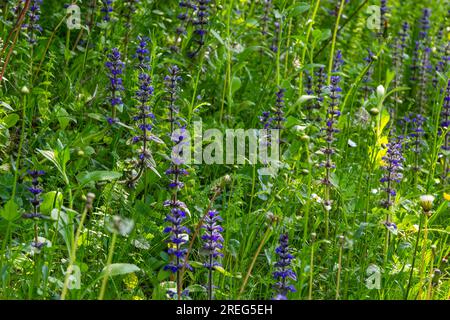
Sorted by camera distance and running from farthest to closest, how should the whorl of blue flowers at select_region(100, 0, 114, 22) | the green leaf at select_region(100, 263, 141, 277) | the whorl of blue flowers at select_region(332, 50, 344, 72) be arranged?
1. the whorl of blue flowers at select_region(332, 50, 344, 72)
2. the whorl of blue flowers at select_region(100, 0, 114, 22)
3. the green leaf at select_region(100, 263, 141, 277)

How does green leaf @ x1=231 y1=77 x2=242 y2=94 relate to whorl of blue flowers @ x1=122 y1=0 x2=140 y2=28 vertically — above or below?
below

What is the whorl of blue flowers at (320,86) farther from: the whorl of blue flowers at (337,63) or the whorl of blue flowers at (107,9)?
the whorl of blue flowers at (107,9)

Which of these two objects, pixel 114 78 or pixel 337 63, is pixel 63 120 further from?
pixel 337 63

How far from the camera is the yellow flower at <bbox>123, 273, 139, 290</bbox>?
324 centimetres

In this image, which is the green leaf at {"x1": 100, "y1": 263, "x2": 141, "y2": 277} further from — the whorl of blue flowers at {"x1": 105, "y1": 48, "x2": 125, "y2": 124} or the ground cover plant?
the whorl of blue flowers at {"x1": 105, "y1": 48, "x2": 125, "y2": 124}

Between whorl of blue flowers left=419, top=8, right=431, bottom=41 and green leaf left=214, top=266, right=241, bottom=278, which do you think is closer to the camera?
green leaf left=214, top=266, right=241, bottom=278

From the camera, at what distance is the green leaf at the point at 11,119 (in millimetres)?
3766

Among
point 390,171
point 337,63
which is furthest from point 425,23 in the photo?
point 390,171

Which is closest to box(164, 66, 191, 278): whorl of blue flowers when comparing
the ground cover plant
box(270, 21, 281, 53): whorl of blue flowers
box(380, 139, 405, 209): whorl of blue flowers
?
the ground cover plant

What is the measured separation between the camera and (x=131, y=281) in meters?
3.26

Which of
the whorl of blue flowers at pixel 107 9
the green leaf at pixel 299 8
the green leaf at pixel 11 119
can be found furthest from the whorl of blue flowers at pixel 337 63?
the green leaf at pixel 11 119

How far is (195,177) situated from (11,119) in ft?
2.92

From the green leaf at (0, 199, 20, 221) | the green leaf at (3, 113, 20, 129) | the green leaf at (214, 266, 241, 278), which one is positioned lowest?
the green leaf at (214, 266, 241, 278)

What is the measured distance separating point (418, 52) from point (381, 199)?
2.30 meters
